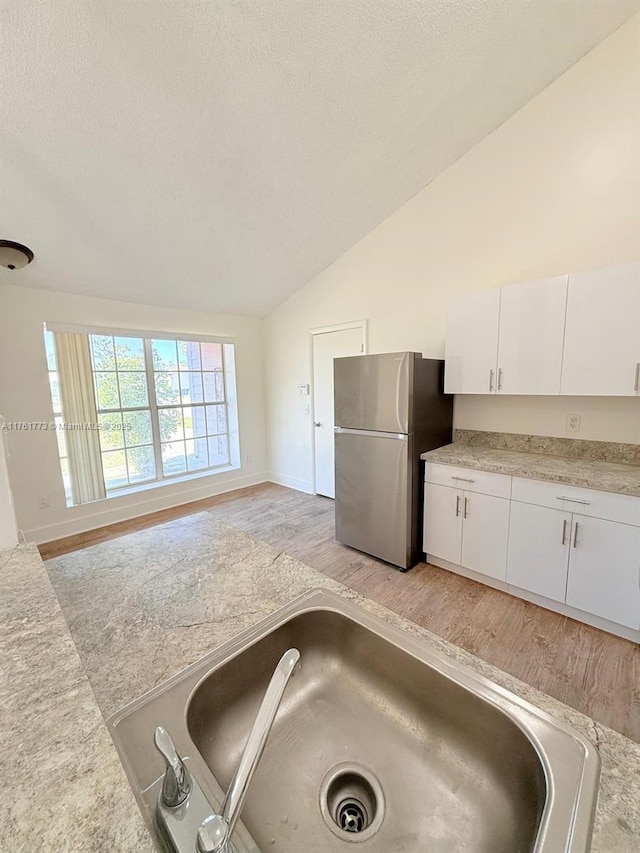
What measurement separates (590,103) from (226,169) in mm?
2347

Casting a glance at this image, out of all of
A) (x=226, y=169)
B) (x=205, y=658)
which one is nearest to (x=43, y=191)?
(x=226, y=169)

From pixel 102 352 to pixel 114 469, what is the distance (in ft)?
4.01

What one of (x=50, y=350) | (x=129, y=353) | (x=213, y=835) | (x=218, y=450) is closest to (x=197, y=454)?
(x=218, y=450)

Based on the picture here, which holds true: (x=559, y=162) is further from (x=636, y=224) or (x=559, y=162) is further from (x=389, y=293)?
(x=389, y=293)

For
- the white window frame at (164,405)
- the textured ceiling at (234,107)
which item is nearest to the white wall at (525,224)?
the textured ceiling at (234,107)

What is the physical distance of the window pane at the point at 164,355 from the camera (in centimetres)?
401

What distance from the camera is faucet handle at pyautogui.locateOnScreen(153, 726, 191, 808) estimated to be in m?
0.54

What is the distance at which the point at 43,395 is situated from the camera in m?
3.22

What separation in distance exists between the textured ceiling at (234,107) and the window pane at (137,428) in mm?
1386

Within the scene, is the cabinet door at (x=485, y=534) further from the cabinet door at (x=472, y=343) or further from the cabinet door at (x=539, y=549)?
the cabinet door at (x=472, y=343)

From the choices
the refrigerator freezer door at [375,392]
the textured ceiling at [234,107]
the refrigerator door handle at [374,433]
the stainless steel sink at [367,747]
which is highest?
the textured ceiling at [234,107]

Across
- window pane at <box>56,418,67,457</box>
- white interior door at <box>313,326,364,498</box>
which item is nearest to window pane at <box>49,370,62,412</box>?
window pane at <box>56,418,67,457</box>

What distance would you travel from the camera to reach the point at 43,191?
2.23m

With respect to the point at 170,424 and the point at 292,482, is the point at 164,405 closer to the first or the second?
the point at 170,424
